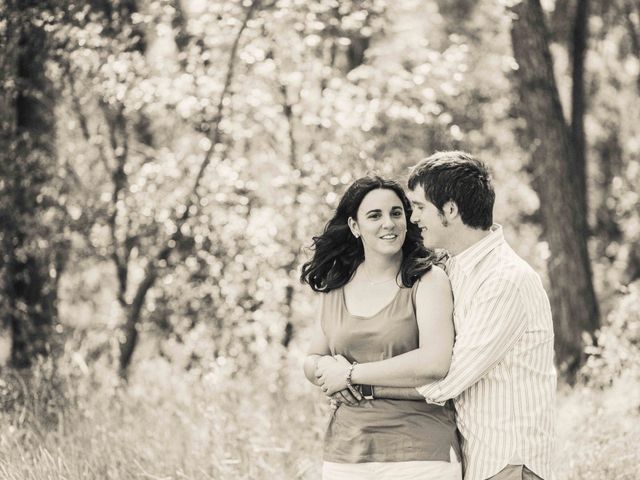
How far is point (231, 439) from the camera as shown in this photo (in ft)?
17.3

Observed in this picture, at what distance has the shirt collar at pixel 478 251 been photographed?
3270mm

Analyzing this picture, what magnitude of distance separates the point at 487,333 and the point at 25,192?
199 inches

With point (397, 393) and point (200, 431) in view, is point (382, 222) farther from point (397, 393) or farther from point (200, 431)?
point (200, 431)

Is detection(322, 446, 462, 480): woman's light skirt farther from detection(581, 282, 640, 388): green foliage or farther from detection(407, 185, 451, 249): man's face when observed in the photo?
detection(581, 282, 640, 388): green foliage

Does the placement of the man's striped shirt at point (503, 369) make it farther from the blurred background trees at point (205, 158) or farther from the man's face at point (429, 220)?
the blurred background trees at point (205, 158)

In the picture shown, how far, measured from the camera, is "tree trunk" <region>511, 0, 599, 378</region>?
8.52 meters

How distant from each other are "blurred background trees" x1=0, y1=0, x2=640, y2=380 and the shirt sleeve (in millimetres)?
4176

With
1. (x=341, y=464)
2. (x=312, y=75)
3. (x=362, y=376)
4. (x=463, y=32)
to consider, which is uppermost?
(x=463, y=32)

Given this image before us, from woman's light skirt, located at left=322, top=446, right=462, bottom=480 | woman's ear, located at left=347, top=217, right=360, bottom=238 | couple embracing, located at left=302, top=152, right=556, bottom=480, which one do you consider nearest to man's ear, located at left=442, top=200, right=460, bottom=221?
couple embracing, located at left=302, top=152, right=556, bottom=480

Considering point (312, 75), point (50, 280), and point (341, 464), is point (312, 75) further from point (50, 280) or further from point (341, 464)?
point (341, 464)

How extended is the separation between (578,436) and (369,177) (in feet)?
9.05

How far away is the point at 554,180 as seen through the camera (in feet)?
28.6

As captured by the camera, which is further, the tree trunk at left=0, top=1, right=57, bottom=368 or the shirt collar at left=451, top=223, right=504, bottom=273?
the tree trunk at left=0, top=1, right=57, bottom=368

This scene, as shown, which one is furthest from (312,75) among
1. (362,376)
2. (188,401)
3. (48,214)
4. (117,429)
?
(362,376)
